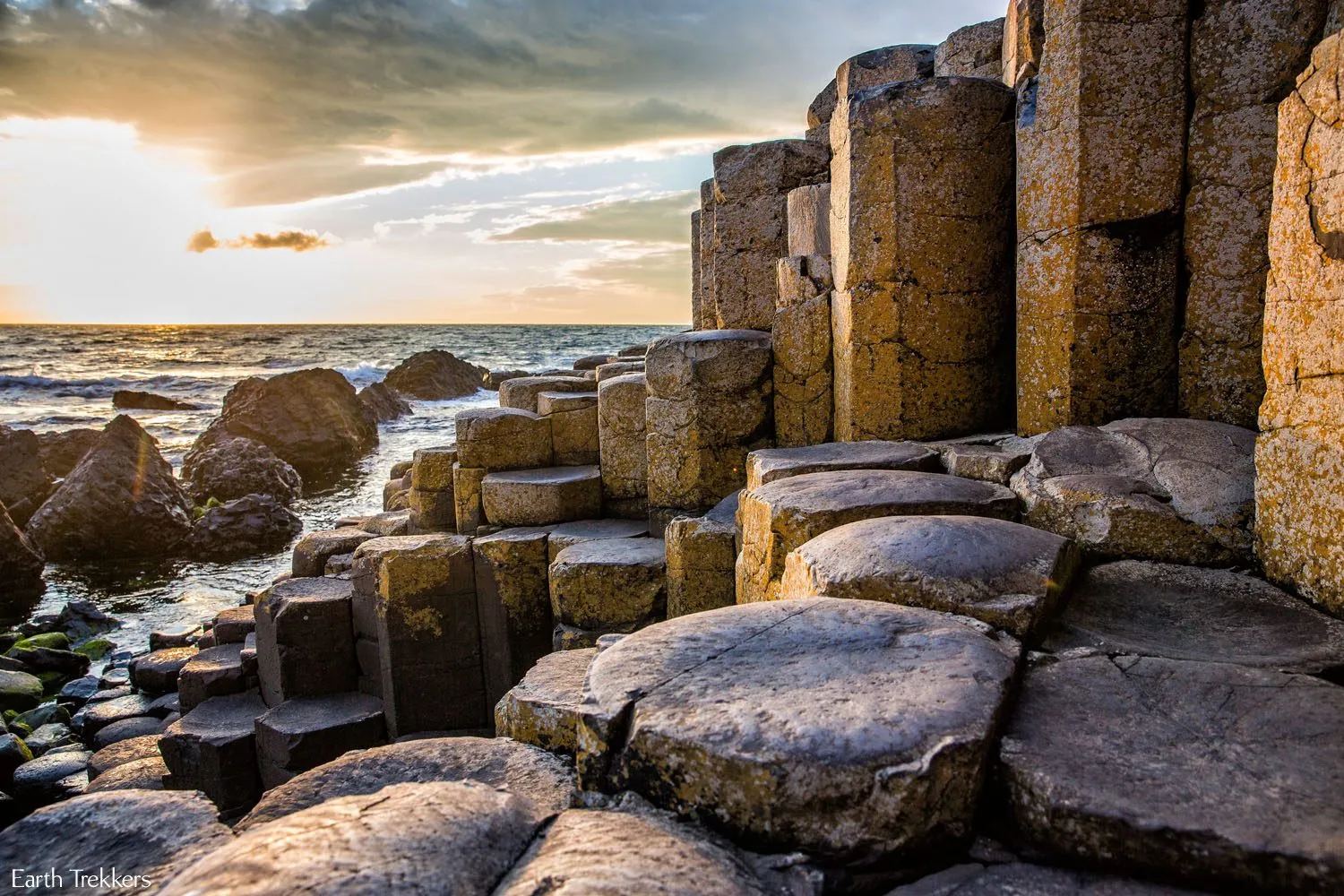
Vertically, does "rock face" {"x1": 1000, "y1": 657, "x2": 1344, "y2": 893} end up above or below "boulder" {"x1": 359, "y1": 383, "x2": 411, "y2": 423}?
above

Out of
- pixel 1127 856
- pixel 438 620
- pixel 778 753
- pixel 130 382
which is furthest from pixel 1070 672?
pixel 130 382

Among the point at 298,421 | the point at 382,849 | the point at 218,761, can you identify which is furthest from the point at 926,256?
the point at 298,421

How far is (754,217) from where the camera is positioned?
21.6 feet

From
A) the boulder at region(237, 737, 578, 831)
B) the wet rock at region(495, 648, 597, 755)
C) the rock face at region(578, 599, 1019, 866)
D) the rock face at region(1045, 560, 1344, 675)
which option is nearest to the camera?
the rock face at region(578, 599, 1019, 866)

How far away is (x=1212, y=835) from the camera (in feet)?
4.71

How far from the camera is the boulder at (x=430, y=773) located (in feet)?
6.67

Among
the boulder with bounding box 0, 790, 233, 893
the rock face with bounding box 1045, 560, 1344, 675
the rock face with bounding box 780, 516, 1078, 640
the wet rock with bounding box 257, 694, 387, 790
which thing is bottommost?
the wet rock with bounding box 257, 694, 387, 790

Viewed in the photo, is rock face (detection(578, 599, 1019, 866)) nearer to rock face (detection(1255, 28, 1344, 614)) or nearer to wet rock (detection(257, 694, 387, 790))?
rock face (detection(1255, 28, 1344, 614))

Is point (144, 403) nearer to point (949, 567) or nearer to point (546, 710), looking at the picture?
point (546, 710)

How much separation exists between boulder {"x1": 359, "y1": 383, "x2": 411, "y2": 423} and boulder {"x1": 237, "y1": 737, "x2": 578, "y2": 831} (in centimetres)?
2175

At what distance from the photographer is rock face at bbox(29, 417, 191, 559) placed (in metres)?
11.9

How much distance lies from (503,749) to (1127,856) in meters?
1.49

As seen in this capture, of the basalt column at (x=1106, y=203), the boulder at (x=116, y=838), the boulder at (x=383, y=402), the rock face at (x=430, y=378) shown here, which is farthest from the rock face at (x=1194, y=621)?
the rock face at (x=430, y=378)

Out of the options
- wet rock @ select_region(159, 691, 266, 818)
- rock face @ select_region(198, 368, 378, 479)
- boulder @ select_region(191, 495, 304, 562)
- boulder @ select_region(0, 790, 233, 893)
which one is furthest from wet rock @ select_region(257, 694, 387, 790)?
rock face @ select_region(198, 368, 378, 479)
